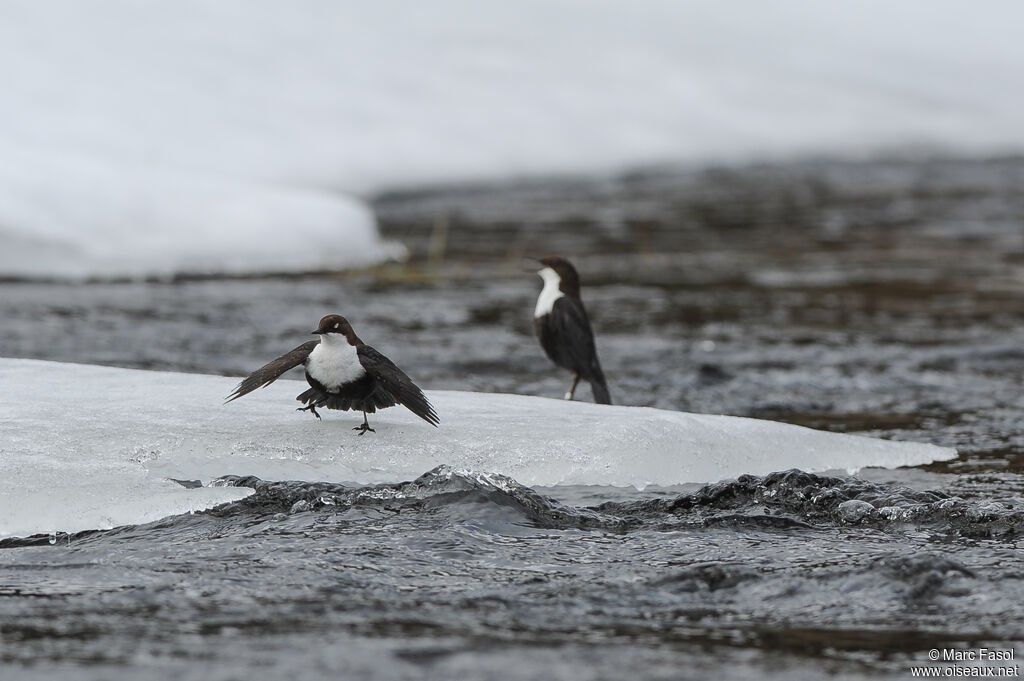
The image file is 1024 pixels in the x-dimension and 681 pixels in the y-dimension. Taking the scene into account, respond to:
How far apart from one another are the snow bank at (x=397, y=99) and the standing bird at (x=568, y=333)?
429cm

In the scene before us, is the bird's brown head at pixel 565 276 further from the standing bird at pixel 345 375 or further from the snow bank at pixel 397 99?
the snow bank at pixel 397 99

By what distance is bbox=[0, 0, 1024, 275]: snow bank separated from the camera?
986 centimetres

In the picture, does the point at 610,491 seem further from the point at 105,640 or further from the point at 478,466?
the point at 105,640

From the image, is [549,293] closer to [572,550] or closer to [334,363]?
[334,363]

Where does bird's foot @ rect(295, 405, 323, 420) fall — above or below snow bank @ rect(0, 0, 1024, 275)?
below

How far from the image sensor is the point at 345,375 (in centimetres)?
382

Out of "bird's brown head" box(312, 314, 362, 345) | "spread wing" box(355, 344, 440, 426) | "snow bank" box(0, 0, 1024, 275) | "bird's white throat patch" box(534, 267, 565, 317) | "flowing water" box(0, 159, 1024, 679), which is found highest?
"snow bank" box(0, 0, 1024, 275)

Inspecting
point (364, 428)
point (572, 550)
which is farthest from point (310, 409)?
point (572, 550)

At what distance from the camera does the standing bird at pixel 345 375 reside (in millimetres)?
3771

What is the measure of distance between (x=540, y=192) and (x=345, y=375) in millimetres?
11622

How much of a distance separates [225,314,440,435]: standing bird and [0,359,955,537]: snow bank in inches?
4.4

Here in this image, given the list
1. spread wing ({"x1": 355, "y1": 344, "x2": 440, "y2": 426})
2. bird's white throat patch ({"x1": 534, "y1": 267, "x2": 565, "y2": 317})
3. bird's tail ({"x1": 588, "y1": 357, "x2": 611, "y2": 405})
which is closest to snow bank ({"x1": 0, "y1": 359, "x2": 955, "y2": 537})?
spread wing ({"x1": 355, "y1": 344, "x2": 440, "y2": 426})

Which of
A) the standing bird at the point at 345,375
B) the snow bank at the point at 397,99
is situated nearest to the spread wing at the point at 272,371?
the standing bird at the point at 345,375

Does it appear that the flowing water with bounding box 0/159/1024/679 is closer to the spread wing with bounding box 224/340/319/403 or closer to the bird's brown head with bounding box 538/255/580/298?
the spread wing with bounding box 224/340/319/403
